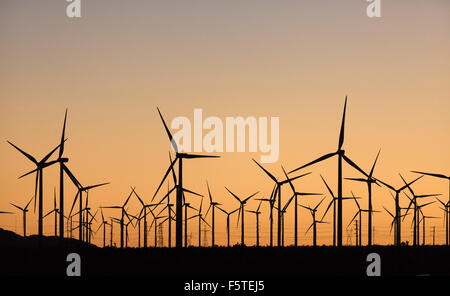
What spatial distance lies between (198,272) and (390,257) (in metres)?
39.4

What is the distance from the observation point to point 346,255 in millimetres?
122500

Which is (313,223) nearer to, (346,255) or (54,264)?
(346,255)

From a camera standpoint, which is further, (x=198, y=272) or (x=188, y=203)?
(x=188, y=203)

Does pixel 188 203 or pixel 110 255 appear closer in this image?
pixel 110 255

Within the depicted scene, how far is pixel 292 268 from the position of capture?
10219cm

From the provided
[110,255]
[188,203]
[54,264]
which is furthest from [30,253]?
[188,203]
